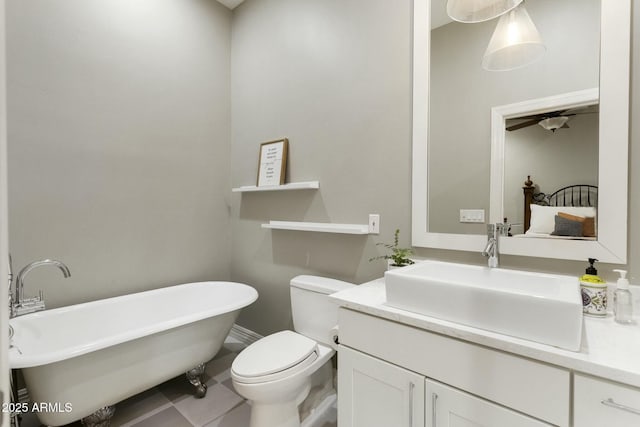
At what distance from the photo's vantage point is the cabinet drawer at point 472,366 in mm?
800

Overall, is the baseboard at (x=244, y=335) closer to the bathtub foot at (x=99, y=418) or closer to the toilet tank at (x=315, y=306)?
the toilet tank at (x=315, y=306)

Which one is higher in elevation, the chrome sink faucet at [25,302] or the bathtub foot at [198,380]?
the chrome sink faucet at [25,302]

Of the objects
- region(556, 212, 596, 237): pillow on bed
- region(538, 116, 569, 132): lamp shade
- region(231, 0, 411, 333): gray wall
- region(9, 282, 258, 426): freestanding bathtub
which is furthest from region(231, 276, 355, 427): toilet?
region(538, 116, 569, 132): lamp shade

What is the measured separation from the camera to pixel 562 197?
4.04 feet

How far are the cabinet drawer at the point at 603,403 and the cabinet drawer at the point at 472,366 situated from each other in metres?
0.02

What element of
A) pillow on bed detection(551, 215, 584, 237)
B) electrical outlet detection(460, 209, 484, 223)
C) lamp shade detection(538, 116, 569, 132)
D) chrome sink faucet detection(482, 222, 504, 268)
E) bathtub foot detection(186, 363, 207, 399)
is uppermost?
lamp shade detection(538, 116, 569, 132)

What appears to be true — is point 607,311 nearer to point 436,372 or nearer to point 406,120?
point 436,372

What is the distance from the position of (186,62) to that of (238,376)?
240 centimetres

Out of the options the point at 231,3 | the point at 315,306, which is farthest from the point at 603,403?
the point at 231,3

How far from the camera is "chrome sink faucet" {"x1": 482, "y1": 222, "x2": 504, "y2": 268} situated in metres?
1.33

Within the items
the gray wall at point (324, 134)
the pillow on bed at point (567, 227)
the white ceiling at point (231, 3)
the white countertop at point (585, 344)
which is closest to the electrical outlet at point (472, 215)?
the gray wall at point (324, 134)

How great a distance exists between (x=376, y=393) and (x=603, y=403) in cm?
67

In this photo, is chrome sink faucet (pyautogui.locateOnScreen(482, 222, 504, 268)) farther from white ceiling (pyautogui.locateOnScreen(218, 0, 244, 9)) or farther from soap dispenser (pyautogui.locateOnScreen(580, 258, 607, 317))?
white ceiling (pyautogui.locateOnScreen(218, 0, 244, 9))

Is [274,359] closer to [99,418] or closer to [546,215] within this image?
[99,418]
